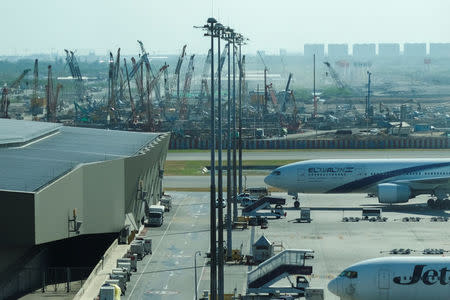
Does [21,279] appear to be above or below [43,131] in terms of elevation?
below

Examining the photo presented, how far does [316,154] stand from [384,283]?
9349 centimetres

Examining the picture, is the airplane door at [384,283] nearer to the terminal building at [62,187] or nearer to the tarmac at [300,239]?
the tarmac at [300,239]

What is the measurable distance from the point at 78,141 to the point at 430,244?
3149cm

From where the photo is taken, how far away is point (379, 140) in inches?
6117

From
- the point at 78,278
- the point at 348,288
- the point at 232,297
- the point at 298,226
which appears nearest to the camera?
the point at 348,288

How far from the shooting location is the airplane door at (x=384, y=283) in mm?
49469

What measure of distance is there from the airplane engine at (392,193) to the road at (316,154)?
143ft

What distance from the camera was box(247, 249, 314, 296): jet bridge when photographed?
189 ft

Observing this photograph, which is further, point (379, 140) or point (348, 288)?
point (379, 140)

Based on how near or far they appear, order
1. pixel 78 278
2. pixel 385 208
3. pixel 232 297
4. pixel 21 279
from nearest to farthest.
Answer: pixel 232 297 < pixel 21 279 < pixel 78 278 < pixel 385 208

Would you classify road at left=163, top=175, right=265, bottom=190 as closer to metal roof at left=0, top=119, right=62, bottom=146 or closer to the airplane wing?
metal roof at left=0, top=119, right=62, bottom=146

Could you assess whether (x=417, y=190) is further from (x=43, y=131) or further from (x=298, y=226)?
(x=43, y=131)

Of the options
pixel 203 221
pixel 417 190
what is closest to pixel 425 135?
pixel 417 190

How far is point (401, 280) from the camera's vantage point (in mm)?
49406
